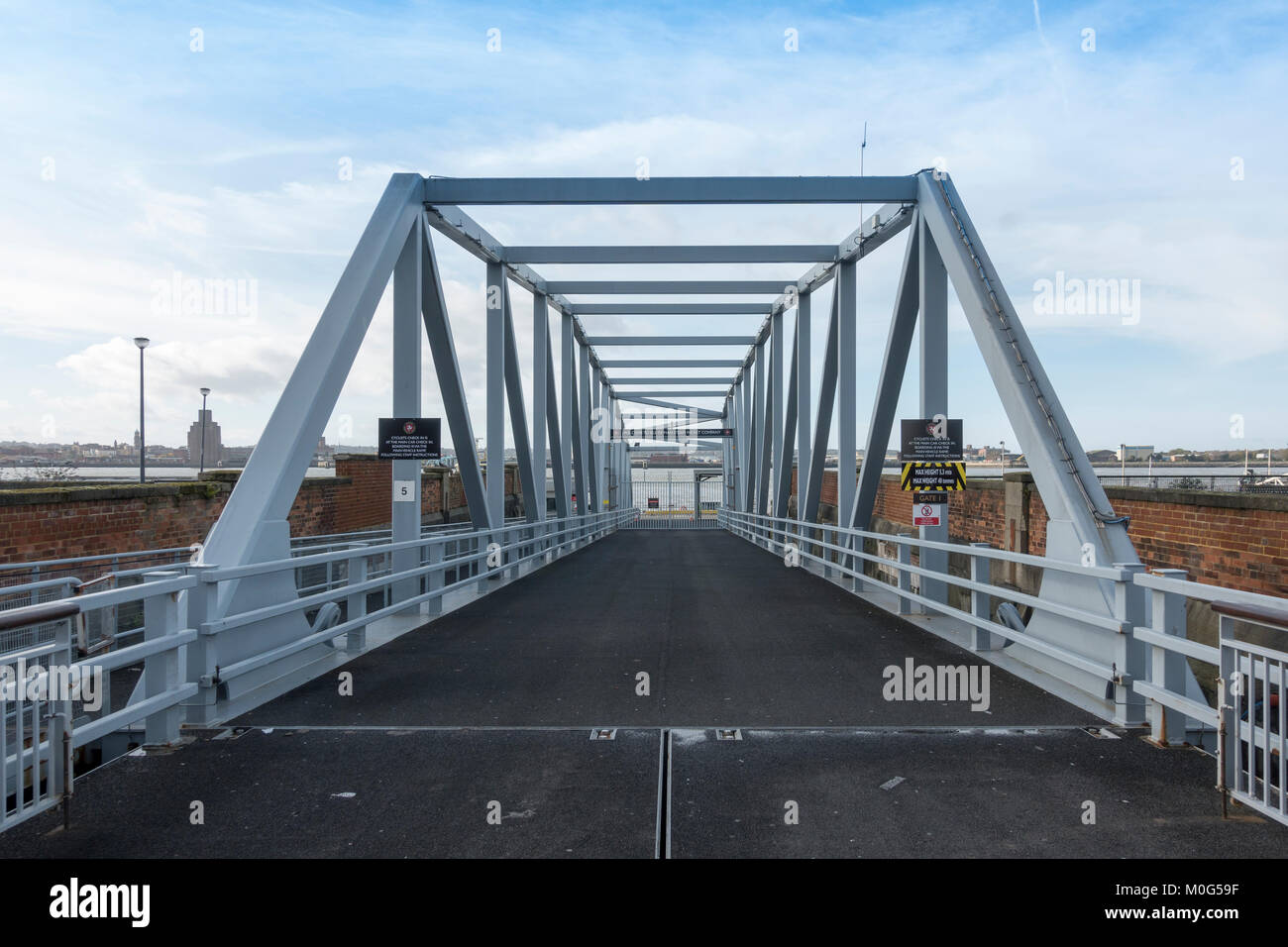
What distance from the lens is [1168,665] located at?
4.46 meters

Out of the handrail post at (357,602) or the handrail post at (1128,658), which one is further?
the handrail post at (357,602)

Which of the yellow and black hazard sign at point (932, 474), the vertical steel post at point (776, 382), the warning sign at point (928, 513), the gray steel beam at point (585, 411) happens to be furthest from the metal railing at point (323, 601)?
the gray steel beam at point (585, 411)

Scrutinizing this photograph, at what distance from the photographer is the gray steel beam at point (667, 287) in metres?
18.1

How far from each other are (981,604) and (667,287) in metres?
12.6

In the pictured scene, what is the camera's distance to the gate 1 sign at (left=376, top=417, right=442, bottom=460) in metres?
9.27

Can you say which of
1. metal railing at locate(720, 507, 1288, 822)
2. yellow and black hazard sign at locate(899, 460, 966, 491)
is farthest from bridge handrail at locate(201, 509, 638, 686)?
yellow and black hazard sign at locate(899, 460, 966, 491)

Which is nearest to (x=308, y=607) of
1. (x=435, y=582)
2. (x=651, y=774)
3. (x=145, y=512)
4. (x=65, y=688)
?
(x=435, y=582)

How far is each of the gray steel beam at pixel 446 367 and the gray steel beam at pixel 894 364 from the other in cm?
522

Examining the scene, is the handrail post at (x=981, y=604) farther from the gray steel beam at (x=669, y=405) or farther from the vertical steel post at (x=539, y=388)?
the gray steel beam at (x=669, y=405)

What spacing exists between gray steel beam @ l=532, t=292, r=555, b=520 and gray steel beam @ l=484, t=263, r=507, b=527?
2.06 meters

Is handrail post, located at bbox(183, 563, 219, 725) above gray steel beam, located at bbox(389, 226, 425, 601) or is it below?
below

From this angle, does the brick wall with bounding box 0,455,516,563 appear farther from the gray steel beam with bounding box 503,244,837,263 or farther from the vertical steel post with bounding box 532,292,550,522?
the gray steel beam with bounding box 503,244,837,263

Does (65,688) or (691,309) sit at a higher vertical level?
(691,309)

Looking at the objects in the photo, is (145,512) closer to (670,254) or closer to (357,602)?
(357,602)
